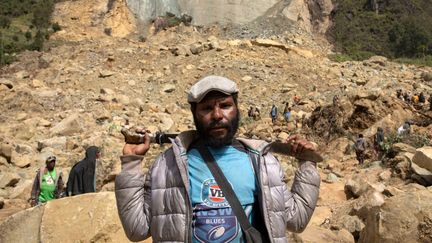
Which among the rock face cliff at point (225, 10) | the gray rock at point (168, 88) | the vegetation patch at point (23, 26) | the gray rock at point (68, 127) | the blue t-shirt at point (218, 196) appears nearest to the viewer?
the blue t-shirt at point (218, 196)

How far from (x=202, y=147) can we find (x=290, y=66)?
1745 centimetres

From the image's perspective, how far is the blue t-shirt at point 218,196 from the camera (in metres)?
1.58

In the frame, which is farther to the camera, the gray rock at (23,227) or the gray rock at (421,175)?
the gray rock at (421,175)

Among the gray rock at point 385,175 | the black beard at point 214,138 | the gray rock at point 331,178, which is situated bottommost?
the gray rock at point 331,178

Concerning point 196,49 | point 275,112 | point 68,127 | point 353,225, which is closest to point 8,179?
point 68,127

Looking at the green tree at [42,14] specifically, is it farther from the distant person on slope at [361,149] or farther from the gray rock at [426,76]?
the distant person on slope at [361,149]

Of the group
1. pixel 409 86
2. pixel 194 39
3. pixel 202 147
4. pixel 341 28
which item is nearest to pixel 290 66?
pixel 409 86

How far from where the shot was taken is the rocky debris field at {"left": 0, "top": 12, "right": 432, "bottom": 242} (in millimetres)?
3436

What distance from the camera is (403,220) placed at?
3.10 metres

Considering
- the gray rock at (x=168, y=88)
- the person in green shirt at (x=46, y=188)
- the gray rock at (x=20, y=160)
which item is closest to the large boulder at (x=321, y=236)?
the person in green shirt at (x=46, y=188)

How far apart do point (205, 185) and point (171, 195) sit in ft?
0.40

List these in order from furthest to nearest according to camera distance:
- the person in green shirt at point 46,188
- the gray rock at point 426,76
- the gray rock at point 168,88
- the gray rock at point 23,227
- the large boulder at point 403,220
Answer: the gray rock at point 426,76
the gray rock at point 168,88
the person in green shirt at point 46,188
the gray rock at point 23,227
the large boulder at point 403,220

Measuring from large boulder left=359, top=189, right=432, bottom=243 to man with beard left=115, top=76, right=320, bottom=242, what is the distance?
5.53 ft

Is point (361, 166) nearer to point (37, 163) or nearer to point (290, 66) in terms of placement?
point (37, 163)
